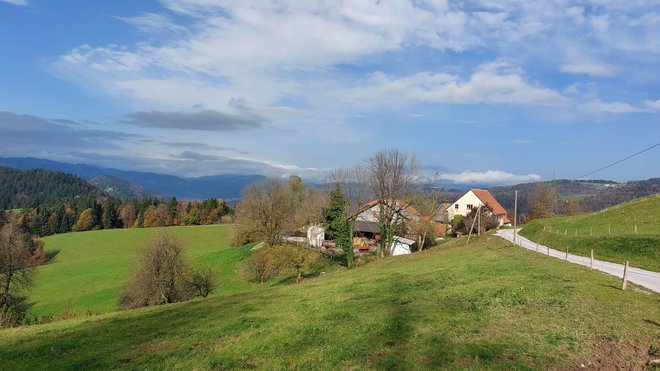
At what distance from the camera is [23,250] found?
5984 centimetres

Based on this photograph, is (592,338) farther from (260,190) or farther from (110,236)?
(110,236)

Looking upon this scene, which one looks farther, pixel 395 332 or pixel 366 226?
pixel 366 226

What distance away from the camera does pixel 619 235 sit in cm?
4312

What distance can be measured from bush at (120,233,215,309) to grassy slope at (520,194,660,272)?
44.8 m

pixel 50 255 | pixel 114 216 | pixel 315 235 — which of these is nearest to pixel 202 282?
pixel 315 235

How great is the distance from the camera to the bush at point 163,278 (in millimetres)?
46656

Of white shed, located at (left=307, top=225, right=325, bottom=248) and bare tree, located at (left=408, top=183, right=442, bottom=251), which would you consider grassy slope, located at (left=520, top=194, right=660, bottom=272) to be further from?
white shed, located at (left=307, top=225, right=325, bottom=248)

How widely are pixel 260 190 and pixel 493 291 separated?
69968 mm

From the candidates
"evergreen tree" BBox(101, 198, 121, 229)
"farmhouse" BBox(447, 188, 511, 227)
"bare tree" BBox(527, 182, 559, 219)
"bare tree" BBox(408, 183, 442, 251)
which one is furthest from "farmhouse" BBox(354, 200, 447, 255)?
"evergreen tree" BBox(101, 198, 121, 229)

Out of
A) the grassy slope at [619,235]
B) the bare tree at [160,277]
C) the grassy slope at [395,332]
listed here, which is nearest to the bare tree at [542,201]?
the grassy slope at [619,235]

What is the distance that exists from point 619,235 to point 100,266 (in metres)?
101

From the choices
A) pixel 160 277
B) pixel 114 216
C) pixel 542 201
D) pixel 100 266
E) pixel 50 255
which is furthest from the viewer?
pixel 114 216

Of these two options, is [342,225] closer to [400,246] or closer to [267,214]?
[400,246]

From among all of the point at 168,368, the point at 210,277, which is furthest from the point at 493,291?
the point at 210,277
